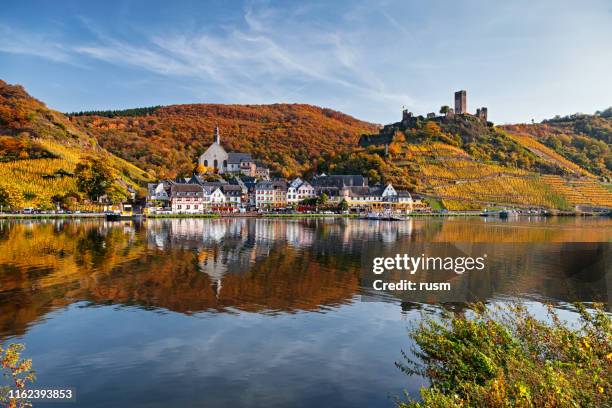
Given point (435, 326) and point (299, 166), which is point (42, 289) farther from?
point (299, 166)

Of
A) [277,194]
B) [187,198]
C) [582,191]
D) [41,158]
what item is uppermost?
[41,158]

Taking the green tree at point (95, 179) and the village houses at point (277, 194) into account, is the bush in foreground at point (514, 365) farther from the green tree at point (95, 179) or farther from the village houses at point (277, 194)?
the village houses at point (277, 194)

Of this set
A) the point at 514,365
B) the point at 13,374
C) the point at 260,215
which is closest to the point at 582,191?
the point at 260,215

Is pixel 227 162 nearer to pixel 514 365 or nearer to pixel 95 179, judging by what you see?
pixel 95 179

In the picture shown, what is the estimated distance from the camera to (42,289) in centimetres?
2505

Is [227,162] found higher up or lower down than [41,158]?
higher up

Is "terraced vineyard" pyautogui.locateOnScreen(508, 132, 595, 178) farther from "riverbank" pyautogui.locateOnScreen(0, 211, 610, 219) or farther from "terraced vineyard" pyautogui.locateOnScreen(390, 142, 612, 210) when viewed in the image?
"riverbank" pyautogui.locateOnScreen(0, 211, 610, 219)

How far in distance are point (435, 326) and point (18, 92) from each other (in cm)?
16321

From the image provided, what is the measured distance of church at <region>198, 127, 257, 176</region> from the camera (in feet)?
518

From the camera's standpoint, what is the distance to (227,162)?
160500 millimetres

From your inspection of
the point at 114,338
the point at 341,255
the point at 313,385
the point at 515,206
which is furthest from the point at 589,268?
the point at 515,206

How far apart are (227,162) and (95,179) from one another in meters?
63.4

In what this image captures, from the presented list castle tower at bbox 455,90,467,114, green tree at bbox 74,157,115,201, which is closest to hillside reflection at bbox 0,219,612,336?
green tree at bbox 74,157,115,201

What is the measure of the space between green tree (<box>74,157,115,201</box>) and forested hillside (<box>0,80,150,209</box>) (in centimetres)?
67
